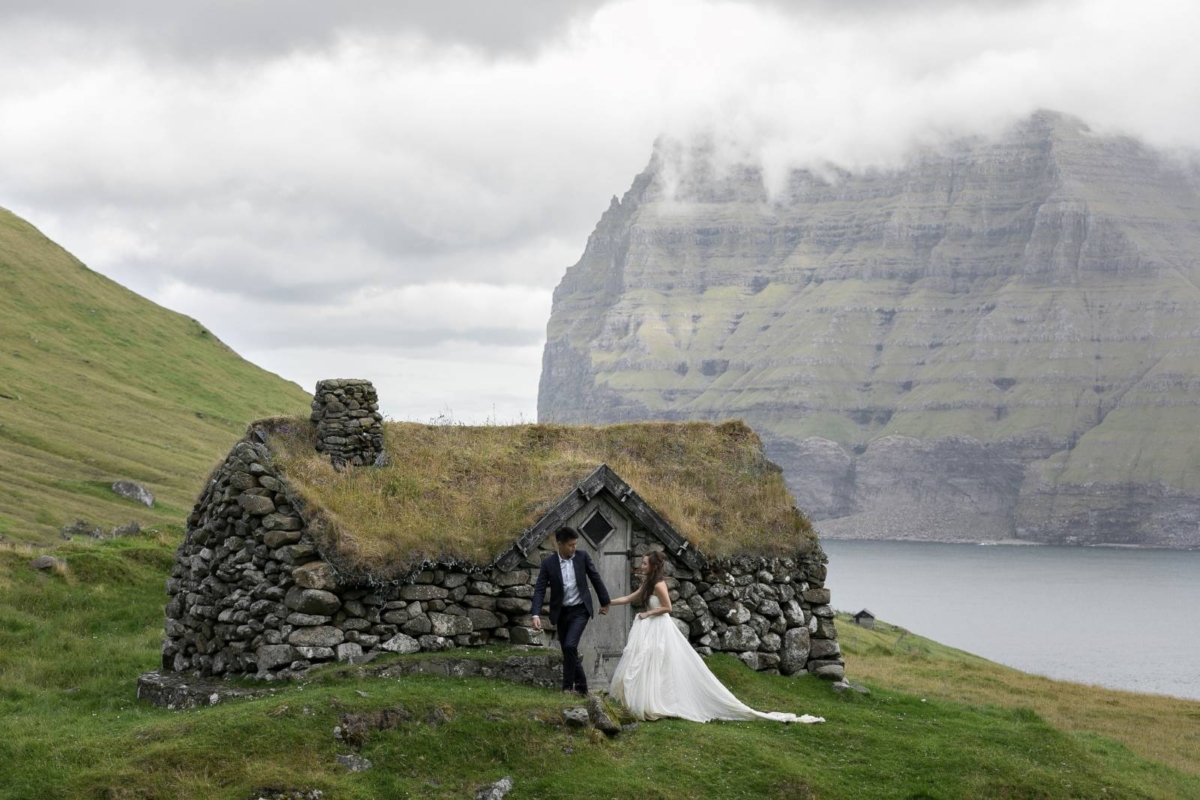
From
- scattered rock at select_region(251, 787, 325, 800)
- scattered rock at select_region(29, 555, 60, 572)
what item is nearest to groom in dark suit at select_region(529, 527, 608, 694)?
scattered rock at select_region(251, 787, 325, 800)

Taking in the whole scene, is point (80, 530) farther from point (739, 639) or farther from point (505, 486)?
point (739, 639)

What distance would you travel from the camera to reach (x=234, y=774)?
16172 mm

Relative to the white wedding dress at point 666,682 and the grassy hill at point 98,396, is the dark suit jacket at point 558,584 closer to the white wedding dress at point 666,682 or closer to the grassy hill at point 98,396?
the white wedding dress at point 666,682

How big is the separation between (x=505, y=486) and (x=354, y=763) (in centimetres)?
828

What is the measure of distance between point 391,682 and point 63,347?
278 feet

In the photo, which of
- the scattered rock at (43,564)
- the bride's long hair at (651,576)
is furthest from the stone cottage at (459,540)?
the scattered rock at (43,564)

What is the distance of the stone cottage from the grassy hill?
2121cm

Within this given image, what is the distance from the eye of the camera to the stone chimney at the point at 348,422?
24.3m

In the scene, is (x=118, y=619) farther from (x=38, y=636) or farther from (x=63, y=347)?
(x=63, y=347)

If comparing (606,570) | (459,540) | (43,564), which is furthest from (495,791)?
(43,564)

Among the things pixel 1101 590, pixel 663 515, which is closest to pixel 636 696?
pixel 663 515

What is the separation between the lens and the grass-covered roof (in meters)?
22.0

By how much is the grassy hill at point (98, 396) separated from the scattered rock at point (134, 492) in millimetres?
639

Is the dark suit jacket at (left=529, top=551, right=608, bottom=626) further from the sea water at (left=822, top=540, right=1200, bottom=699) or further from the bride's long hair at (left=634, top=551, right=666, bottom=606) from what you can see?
the sea water at (left=822, top=540, right=1200, bottom=699)
